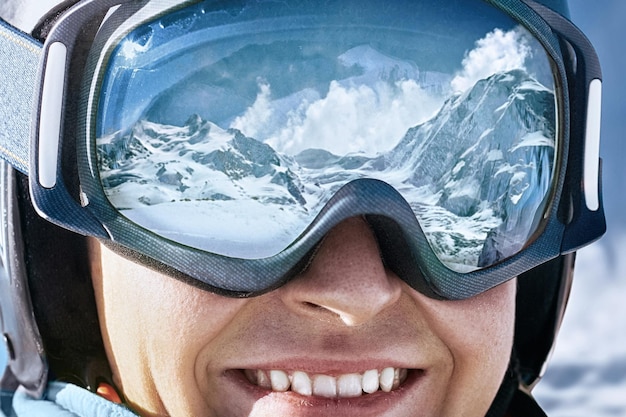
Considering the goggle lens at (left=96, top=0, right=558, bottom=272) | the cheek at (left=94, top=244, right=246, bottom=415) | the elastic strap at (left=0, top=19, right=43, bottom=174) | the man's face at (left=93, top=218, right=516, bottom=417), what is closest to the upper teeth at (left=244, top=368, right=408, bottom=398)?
the man's face at (left=93, top=218, right=516, bottom=417)

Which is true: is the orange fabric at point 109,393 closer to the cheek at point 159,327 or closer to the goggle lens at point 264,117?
the cheek at point 159,327

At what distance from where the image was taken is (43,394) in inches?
76.0

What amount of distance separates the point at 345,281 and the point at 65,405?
0.69m

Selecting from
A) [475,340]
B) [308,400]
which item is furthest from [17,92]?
[475,340]

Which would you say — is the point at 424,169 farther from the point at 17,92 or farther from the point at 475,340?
the point at 17,92

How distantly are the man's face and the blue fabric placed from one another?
6 centimetres

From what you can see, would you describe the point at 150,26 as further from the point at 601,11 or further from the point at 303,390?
the point at 601,11

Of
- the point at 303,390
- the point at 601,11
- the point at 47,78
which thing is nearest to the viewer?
the point at 47,78

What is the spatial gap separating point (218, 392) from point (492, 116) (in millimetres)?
670

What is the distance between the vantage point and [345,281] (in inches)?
60.3

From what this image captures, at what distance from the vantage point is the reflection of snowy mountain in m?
1.54

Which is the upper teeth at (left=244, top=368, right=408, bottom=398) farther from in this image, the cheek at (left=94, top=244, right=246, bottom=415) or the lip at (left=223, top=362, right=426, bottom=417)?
the cheek at (left=94, top=244, right=246, bottom=415)

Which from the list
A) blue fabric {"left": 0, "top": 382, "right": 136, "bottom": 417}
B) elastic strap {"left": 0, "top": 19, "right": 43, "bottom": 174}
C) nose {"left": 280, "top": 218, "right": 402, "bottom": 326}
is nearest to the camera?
nose {"left": 280, "top": 218, "right": 402, "bottom": 326}

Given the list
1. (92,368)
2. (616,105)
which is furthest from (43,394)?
(616,105)
